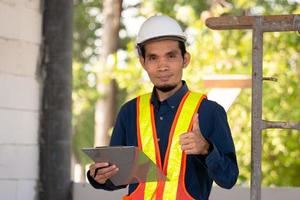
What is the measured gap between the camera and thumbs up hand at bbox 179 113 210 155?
331cm

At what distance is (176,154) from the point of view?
3.60 m

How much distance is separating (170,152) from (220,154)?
23cm

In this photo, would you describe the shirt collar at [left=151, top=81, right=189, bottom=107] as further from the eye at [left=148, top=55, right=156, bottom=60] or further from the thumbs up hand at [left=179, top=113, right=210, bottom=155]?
the thumbs up hand at [left=179, top=113, right=210, bottom=155]

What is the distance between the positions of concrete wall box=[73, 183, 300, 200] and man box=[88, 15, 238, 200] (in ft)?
4.81

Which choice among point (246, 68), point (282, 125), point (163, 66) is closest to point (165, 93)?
point (163, 66)

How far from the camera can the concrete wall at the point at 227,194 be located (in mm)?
5012

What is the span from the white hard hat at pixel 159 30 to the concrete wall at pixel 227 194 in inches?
63.0

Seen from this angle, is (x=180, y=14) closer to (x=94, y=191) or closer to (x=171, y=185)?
(x=94, y=191)

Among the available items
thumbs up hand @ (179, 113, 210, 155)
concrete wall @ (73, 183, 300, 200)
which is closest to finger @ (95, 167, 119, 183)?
thumbs up hand @ (179, 113, 210, 155)

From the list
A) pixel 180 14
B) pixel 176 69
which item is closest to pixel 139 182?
pixel 176 69

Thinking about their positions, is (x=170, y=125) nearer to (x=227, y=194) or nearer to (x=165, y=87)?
(x=165, y=87)

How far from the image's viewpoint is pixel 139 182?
3604mm

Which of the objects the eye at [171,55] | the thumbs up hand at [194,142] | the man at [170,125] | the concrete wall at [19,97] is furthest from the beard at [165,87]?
the concrete wall at [19,97]

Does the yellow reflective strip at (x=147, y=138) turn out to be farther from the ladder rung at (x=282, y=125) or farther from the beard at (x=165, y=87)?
the ladder rung at (x=282, y=125)
